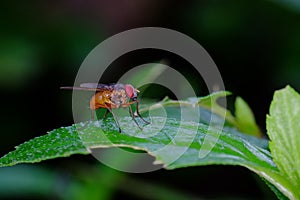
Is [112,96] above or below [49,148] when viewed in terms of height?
above

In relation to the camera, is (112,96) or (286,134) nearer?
(286,134)

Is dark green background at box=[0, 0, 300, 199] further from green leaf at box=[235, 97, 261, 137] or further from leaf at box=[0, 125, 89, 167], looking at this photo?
leaf at box=[0, 125, 89, 167]

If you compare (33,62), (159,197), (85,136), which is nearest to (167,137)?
(85,136)

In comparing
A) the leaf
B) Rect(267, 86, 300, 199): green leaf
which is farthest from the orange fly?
Rect(267, 86, 300, 199): green leaf

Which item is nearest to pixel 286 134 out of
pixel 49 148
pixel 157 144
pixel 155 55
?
pixel 157 144

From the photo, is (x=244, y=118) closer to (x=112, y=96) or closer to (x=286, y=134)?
(x=112, y=96)

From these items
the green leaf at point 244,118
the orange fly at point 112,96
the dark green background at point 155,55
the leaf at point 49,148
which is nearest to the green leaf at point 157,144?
the leaf at point 49,148

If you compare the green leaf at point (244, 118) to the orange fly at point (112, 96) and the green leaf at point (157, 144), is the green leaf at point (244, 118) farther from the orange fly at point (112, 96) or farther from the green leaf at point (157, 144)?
the green leaf at point (157, 144)
